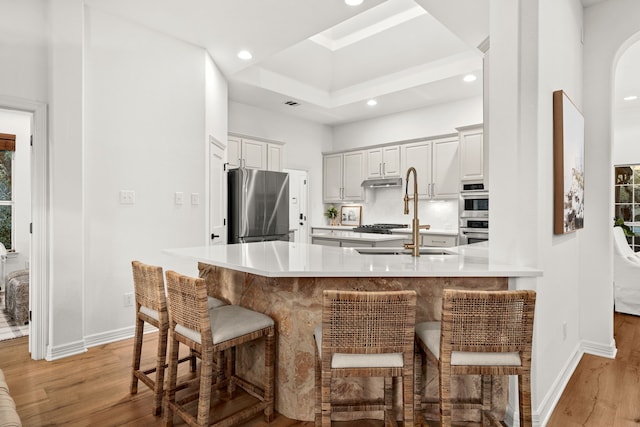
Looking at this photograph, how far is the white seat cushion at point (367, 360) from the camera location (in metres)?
1.58

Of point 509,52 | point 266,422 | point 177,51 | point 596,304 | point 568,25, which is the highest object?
point 177,51

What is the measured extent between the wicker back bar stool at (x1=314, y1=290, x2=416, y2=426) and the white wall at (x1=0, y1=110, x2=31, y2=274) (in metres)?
5.52

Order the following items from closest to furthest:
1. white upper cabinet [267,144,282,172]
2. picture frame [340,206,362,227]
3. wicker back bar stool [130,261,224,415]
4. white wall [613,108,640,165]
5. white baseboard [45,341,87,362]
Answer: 1. wicker back bar stool [130,261,224,415]
2. white baseboard [45,341,87,362]
3. white upper cabinet [267,144,282,172]
4. white wall [613,108,640,165]
5. picture frame [340,206,362,227]

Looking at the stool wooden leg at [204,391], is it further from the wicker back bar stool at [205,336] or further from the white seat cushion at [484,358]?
the white seat cushion at [484,358]

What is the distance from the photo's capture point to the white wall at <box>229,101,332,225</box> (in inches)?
226

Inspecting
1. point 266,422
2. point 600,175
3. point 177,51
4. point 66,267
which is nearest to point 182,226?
point 66,267

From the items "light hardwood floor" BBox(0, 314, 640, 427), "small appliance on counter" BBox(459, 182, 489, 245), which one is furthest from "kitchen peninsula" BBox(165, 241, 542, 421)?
"small appliance on counter" BBox(459, 182, 489, 245)

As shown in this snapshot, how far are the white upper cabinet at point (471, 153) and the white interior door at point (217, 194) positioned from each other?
10.4 ft

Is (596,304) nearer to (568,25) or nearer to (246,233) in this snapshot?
(568,25)

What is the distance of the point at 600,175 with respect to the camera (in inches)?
118

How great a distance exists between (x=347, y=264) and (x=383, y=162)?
452cm

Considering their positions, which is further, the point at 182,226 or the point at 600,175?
the point at 182,226

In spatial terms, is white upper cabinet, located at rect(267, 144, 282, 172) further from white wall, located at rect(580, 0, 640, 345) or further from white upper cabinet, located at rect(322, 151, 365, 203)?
white wall, located at rect(580, 0, 640, 345)

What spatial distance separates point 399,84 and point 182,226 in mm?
3412
